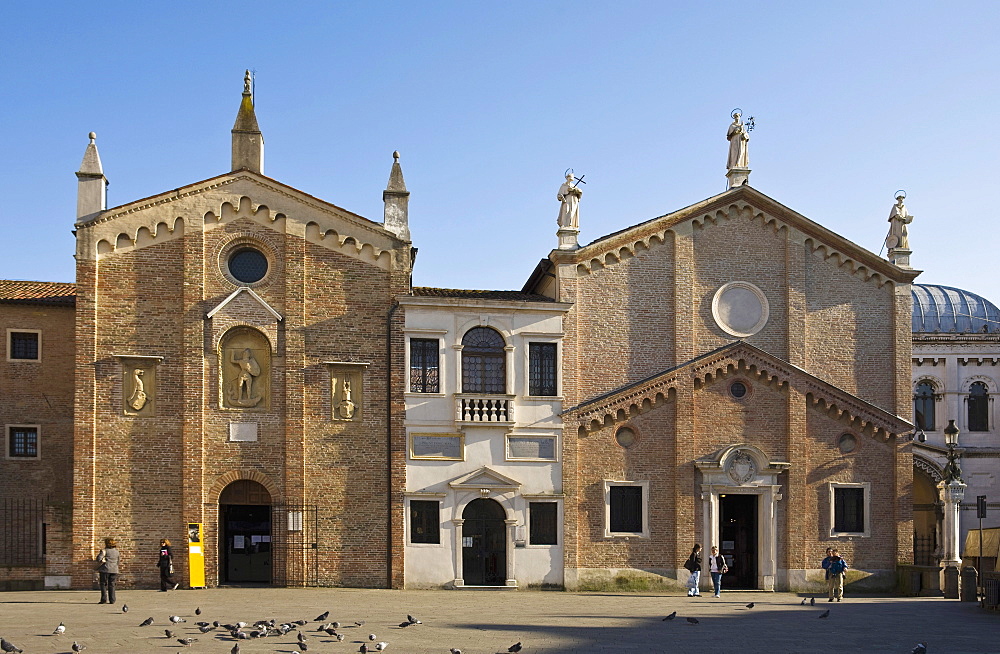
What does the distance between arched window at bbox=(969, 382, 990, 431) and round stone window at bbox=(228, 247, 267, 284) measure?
28024 millimetres

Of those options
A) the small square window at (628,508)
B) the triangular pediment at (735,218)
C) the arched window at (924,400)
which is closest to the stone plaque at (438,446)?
the small square window at (628,508)

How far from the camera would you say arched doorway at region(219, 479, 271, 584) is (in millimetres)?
27875

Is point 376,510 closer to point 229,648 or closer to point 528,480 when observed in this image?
point 528,480

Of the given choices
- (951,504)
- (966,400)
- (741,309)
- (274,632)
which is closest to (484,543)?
(741,309)

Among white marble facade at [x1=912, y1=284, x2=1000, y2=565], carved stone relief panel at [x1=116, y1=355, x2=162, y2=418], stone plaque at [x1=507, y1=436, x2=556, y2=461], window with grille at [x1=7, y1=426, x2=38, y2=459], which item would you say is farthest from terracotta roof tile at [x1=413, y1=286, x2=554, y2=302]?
white marble facade at [x1=912, y1=284, x2=1000, y2=565]

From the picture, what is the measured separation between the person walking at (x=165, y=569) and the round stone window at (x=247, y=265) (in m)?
7.10

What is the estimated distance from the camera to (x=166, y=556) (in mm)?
25969

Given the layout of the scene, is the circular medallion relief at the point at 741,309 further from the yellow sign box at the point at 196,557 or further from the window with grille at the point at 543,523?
the yellow sign box at the point at 196,557

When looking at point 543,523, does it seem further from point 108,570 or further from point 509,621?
point 108,570

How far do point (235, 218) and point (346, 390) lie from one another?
18.0 feet

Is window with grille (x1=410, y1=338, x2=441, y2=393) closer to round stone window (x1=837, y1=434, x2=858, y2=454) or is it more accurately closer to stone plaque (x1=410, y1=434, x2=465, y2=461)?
stone plaque (x1=410, y1=434, x2=465, y2=461)

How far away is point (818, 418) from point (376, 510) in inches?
509

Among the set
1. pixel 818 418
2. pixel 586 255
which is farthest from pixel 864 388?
pixel 586 255

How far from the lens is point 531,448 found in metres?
28.7
